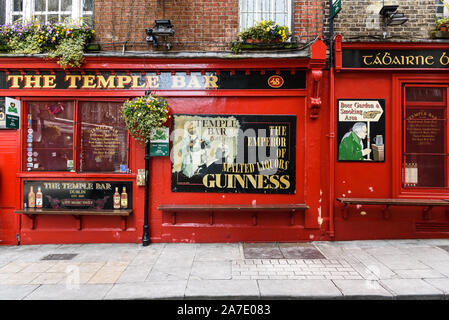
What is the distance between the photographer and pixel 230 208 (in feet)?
21.3

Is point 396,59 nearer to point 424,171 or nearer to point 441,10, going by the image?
point 441,10

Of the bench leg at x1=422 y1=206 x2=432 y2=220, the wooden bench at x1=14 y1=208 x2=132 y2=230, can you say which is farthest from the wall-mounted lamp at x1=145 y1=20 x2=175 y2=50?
the bench leg at x1=422 y1=206 x2=432 y2=220

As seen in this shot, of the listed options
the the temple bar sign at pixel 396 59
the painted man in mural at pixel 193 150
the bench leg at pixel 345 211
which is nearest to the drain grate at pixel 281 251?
the bench leg at pixel 345 211

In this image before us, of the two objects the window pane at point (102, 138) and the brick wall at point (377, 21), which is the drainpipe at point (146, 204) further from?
the brick wall at point (377, 21)

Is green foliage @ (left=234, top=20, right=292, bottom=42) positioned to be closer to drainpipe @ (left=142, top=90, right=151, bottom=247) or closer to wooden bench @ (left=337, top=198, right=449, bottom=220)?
drainpipe @ (left=142, top=90, right=151, bottom=247)

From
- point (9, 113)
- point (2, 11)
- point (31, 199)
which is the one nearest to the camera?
point (9, 113)

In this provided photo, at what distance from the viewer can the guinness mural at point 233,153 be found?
680 cm

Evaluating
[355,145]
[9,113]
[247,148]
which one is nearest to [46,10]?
[9,113]

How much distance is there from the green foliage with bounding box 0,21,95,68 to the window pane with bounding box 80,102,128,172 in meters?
1.16

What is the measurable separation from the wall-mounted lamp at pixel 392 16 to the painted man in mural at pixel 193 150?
17.2 ft

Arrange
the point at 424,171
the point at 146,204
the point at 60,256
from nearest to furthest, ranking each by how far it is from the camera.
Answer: the point at 60,256 < the point at 146,204 < the point at 424,171

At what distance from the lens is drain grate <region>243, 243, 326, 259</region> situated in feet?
18.9

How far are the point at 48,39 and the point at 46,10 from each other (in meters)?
1.14
